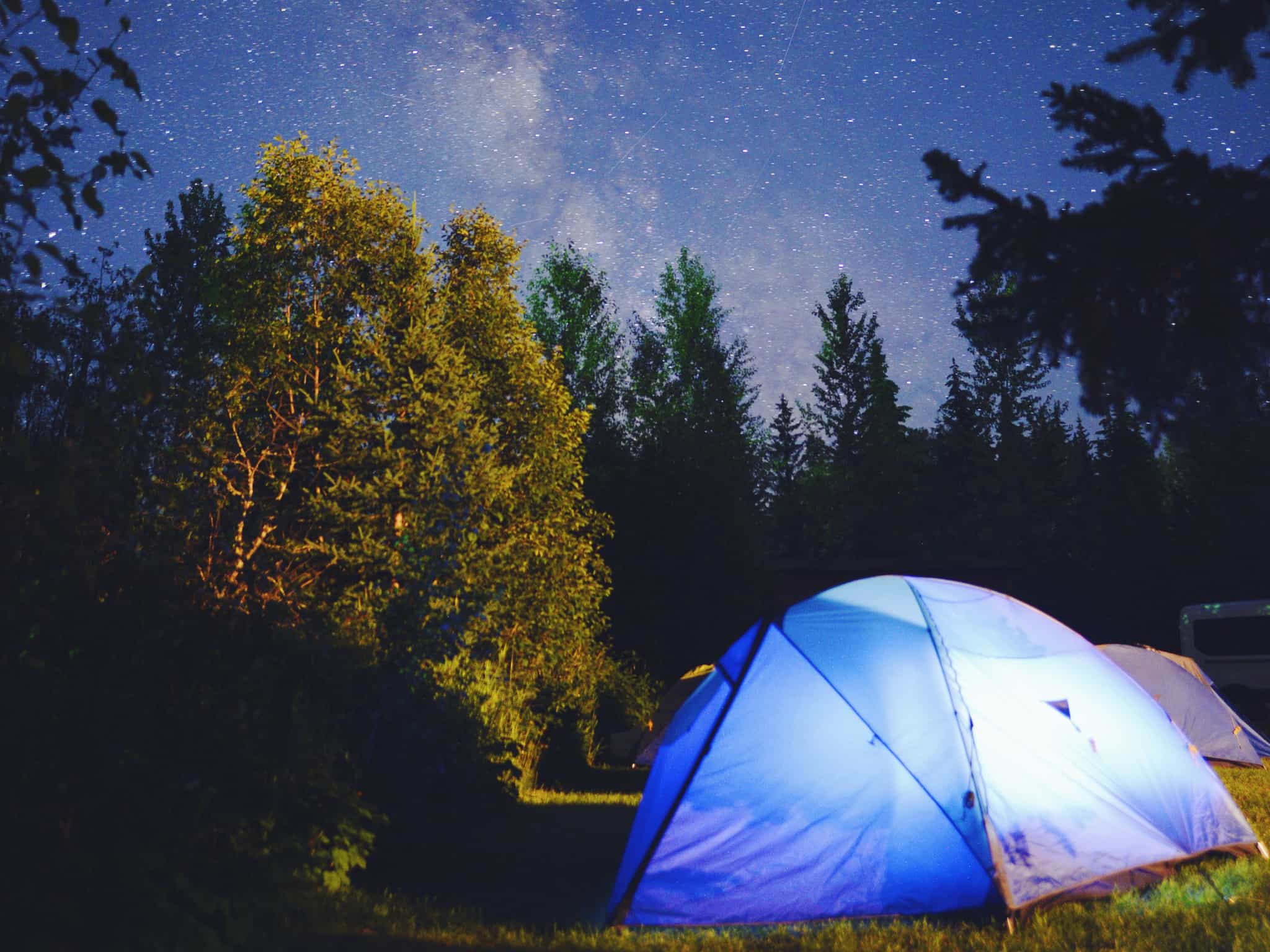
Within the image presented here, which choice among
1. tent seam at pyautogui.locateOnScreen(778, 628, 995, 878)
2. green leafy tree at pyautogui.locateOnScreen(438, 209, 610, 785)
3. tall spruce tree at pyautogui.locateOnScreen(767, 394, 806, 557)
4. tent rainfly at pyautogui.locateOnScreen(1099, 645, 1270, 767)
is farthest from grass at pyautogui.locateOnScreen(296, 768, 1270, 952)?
tall spruce tree at pyautogui.locateOnScreen(767, 394, 806, 557)

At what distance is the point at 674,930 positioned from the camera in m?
5.56

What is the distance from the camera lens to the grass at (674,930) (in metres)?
5.03

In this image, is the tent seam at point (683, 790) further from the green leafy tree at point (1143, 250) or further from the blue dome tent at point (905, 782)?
the green leafy tree at point (1143, 250)

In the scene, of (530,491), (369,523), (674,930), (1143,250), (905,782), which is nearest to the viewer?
(1143,250)

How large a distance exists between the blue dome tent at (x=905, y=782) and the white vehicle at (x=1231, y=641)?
55.7 ft

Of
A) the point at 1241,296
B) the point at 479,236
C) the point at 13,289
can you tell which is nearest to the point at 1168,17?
the point at 1241,296

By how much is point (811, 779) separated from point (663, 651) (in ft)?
54.0

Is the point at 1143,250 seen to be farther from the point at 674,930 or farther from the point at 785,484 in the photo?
the point at 785,484

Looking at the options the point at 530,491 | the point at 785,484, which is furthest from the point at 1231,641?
the point at 785,484

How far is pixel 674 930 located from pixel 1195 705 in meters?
12.4

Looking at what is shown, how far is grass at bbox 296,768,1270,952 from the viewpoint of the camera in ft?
16.5

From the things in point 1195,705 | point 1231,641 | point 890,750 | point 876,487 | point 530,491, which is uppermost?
point 876,487

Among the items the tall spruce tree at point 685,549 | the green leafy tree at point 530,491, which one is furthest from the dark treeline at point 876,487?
the green leafy tree at point 530,491

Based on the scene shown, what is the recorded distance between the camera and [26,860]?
156 inches
